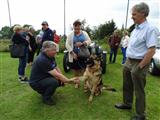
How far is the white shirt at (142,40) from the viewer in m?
4.38

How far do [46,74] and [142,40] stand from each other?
2.18 meters

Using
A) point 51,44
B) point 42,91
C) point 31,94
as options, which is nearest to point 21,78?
point 31,94

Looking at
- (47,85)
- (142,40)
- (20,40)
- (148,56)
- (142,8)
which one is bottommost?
(47,85)

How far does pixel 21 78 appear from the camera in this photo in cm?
782

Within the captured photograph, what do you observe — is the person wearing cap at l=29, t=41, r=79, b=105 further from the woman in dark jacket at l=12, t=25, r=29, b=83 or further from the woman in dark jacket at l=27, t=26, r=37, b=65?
the woman in dark jacket at l=27, t=26, r=37, b=65

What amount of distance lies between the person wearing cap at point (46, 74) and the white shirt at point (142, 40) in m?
1.46

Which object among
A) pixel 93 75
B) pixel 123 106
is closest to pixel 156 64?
pixel 93 75

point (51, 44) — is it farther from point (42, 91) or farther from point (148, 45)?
point (148, 45)

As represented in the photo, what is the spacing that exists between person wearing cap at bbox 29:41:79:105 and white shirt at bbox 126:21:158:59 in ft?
4.80

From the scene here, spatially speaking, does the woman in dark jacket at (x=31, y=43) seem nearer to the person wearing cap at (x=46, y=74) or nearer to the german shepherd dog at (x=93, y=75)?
the german shepherd dog at (x=93, y=75)

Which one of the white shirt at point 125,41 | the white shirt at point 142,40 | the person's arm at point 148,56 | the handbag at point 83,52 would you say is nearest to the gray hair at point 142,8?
the white shirt at point 142,40

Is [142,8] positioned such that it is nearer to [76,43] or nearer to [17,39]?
[76,43]

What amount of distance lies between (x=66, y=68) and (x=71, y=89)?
7.58 ft

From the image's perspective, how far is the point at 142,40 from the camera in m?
4.50
